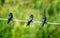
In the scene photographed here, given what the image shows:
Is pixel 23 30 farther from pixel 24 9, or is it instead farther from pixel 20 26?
pixel 24 9

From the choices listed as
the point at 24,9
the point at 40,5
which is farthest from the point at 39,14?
the point at 24,9

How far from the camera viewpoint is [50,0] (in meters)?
10.6

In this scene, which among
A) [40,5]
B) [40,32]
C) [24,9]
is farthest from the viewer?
[24,9]

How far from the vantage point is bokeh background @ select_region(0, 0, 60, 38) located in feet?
32.2

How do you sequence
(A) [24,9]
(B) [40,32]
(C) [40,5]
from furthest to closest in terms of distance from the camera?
(A) [24,9], (C) [40,5], (B) [40,32]

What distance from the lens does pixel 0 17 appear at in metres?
10.8

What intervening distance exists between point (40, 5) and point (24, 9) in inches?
41.7

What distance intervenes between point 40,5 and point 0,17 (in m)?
1.45

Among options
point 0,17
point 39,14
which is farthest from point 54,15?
point 0,17

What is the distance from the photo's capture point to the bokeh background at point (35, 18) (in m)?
9.82

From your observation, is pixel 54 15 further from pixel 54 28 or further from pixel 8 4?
pixel 8 4

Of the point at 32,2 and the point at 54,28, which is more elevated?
the point at 32,2

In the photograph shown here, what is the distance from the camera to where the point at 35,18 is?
33.5ft

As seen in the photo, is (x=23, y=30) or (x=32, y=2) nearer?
(x=23, y=30)
